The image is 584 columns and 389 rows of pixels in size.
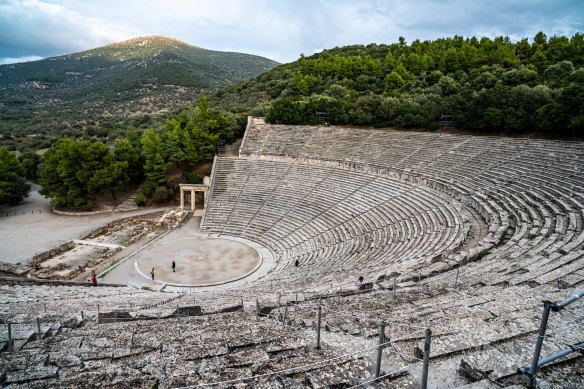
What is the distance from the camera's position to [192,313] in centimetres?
913

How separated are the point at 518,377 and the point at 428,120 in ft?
105

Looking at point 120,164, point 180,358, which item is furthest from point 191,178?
point 180,358

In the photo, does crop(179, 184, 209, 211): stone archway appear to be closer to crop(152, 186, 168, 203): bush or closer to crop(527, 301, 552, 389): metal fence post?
crop(152, 186, 168, 203): bush

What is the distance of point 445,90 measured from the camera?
128 ft

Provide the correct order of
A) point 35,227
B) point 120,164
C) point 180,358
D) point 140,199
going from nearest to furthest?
point 180,358
point 35,227
point 140,199
point 120,164

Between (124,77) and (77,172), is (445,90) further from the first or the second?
(124,77)

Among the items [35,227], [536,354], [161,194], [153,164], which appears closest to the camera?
[536,354]

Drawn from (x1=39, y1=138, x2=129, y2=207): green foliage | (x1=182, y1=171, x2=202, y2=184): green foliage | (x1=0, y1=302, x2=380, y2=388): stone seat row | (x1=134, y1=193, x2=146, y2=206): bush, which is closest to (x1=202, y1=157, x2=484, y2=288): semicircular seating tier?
(x1=182, y1=171, x2=202, y2=184): green foliage

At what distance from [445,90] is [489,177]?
23.1 metres

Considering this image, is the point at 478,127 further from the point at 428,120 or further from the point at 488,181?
the point at 488,181

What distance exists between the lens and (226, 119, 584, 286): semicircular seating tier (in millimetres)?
9789

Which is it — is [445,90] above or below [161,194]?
above

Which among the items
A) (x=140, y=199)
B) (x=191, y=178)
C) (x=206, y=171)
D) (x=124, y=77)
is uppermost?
(x=124, y=77)

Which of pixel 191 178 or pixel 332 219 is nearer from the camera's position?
pixel 332 219
